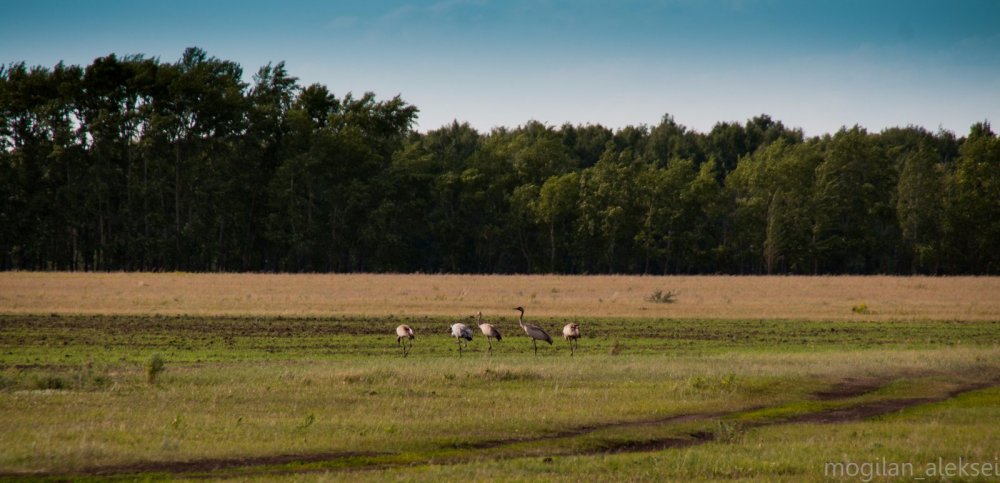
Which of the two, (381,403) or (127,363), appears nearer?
(381,403)

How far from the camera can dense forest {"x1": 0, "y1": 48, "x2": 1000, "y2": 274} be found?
97625mm

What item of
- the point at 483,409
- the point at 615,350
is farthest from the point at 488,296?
the point at 483,409

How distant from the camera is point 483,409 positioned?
21547 mm

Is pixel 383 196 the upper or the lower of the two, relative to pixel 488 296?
upper

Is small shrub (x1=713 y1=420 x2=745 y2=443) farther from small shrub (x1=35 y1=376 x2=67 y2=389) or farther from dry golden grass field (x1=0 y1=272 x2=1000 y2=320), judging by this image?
dry golden grass field (x1=0 y1=272 x2=1000 y2=320)

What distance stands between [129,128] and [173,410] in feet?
278

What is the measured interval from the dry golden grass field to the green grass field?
17.2m

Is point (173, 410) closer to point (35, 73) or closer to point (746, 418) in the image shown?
point (746, 418)

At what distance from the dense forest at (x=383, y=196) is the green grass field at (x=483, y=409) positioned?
6307cm

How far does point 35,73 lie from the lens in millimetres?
98438

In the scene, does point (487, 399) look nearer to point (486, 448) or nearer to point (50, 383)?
point (486, 448)

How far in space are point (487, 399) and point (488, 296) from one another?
146 feet

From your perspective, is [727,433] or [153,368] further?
[153,368]

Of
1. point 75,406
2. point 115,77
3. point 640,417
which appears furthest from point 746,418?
point 115,77
